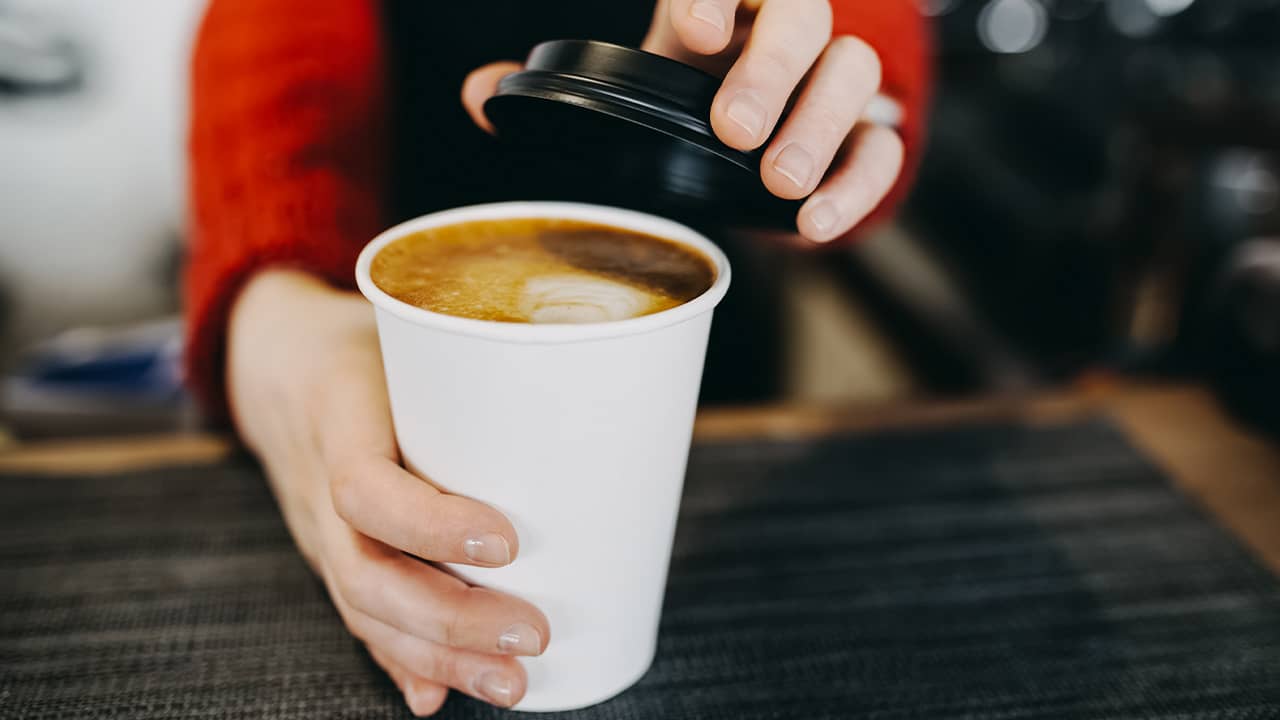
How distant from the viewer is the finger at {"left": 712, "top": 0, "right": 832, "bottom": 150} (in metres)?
0.46

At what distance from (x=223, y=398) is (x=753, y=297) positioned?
0.82 metres

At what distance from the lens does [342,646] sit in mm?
564

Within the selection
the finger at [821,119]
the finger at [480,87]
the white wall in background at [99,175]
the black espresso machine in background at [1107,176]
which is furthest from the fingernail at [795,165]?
the white wall in background at [99,175]

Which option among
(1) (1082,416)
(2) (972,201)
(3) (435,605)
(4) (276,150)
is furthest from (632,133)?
(2) (972,201)

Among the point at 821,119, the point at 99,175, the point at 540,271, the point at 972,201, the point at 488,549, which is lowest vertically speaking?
the point at 99,175

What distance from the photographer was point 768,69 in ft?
1.60

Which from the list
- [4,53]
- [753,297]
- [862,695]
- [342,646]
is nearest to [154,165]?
[4,53]

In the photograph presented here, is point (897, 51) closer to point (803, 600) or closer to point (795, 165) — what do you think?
point (795, 165)

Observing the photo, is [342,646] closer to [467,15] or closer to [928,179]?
[467,15]

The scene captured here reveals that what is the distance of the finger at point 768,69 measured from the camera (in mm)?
461

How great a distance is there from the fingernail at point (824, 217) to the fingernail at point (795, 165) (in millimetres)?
30

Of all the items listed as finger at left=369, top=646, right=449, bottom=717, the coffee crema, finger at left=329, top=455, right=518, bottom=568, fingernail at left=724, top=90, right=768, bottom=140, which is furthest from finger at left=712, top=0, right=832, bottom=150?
finger at left=369, top=646, right=449, bottom=717

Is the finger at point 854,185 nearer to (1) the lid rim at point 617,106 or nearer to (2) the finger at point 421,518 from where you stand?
(1) the lid rim at point 617,106

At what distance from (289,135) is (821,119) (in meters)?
0.53
